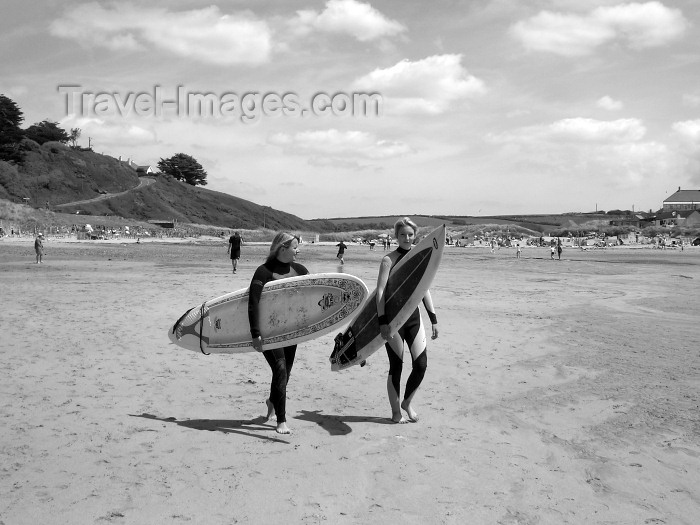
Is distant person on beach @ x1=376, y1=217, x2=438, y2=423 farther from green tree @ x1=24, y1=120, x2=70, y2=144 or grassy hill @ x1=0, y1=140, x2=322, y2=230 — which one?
green tree @ x1=24, y1=120, x2=70, y2=144

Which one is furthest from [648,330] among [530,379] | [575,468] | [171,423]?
[171,423]

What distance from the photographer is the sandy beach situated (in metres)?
3.77

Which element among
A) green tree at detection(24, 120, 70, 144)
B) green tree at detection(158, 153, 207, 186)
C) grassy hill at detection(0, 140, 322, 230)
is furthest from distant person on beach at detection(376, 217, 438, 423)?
green tree at detection(158, 153, 207, 186)

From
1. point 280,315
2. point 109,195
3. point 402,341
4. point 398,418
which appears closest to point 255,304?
point 280,315

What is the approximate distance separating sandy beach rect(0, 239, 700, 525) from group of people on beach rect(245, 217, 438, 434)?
242 millimetres

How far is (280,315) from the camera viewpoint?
543 cm

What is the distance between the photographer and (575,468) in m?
4.43

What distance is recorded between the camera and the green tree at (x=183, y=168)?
499 ft

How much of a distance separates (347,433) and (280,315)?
1182 mm

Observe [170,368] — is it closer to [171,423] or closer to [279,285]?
[171,423]

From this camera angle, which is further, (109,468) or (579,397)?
(579,397)

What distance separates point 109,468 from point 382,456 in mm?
1944

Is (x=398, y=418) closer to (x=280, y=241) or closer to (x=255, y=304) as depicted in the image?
(x=255, y=304)

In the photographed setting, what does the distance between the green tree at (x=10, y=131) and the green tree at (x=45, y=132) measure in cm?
1807
